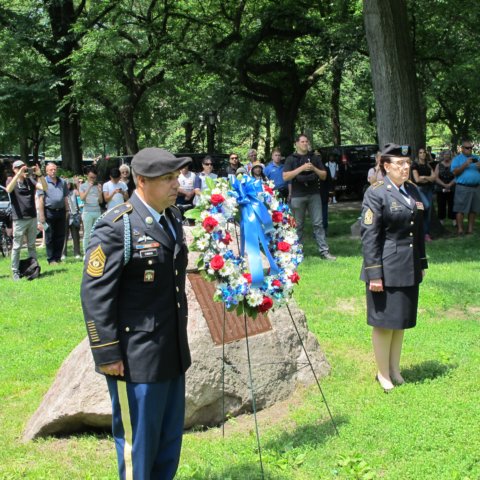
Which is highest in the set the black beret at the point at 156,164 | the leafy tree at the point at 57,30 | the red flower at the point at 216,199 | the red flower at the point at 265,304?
the leafy tree at the point at 57,30

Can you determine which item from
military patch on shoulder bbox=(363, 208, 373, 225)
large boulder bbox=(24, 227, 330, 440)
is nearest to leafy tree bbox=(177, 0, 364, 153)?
military patch on shoulder bbox=(363, 208, 373, 225)

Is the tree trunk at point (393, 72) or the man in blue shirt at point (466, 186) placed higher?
the tree trunk at point (393, 72)

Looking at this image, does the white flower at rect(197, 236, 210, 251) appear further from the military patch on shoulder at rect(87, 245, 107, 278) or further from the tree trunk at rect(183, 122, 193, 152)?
the tree trunk at rect(183, 122, 193, 152)

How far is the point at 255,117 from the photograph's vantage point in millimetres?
36156

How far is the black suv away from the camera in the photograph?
23.7 metres

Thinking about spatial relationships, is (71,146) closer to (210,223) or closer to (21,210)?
(21,210)

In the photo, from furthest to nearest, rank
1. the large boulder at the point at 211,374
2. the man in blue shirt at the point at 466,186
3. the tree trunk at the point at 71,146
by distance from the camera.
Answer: the tree trunk at the point at 71,146 < the man in blue shirt at the point at 466,186 < the large boulder at the point at 211,374

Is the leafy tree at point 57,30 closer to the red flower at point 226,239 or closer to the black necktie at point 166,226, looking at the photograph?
the red flower at point 226,239

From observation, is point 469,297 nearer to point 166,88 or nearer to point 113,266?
point 113,266

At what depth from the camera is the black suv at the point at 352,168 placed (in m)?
23.7

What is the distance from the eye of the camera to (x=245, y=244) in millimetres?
4457

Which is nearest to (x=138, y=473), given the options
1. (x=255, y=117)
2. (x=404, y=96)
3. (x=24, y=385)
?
(x=24, y=385)

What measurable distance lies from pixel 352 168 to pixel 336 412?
19.5 meters

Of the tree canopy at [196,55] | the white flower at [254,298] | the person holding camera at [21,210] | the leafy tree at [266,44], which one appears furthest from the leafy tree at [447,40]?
the white flower at [254,298]
